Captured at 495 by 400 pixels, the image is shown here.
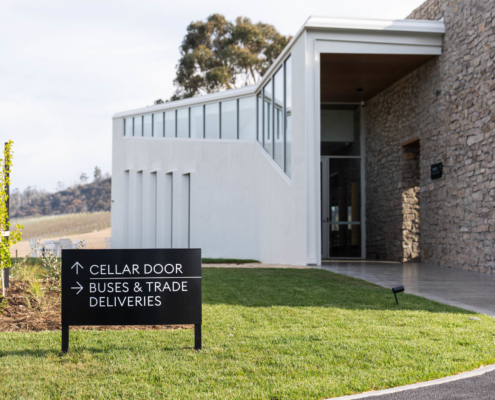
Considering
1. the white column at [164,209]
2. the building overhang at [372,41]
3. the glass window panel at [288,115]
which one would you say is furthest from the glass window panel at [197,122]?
the building overhang at [372,41]

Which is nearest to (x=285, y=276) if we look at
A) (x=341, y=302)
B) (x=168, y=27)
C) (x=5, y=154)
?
(x=341, y=302)

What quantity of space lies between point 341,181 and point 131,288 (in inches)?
502

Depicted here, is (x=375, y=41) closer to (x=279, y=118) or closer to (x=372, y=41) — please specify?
(x=372, y=41)

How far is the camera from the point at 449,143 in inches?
449

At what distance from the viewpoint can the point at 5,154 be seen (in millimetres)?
5719

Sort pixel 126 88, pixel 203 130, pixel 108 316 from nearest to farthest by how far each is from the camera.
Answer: pixel 108 316
pixel 203 130
pixel 126 88

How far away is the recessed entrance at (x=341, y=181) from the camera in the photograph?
51.5 ft

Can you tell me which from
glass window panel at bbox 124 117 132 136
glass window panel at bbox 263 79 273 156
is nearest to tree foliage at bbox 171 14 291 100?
glass window panel at bbox 124 117 132 136

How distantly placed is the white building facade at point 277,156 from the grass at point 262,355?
6180 mm

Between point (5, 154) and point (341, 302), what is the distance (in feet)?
14.3

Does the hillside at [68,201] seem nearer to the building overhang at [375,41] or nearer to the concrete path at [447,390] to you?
the building overhang at [375,41]

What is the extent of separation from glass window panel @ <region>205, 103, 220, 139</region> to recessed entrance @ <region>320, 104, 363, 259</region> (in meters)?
4.95

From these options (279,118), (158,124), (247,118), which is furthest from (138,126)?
(279,118)

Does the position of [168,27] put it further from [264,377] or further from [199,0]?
[264,377]
